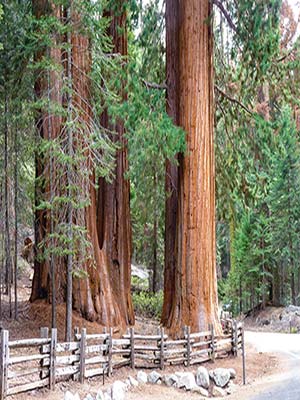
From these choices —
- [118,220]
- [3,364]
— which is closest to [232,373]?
[3,364]

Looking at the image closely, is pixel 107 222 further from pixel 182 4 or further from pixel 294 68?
pixel 294 68

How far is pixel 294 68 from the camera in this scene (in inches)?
590

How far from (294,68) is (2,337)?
11619 mm

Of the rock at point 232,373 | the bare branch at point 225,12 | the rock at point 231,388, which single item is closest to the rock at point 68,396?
the rock at point 231,388

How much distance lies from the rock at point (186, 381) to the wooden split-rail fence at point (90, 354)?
0.85m

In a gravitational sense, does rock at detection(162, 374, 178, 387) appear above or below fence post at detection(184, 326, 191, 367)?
below

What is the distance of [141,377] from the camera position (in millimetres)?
9289

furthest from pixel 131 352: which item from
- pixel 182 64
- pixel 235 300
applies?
pixel 235 300

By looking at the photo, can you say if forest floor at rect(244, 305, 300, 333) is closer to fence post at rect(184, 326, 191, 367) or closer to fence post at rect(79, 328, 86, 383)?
fence post at rect(184, 326, 191, 367)

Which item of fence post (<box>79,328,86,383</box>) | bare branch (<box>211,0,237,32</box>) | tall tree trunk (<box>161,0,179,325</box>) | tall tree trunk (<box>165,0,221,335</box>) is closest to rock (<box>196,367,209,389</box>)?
tall tree trunk (<box>165,0,221,335</box>)

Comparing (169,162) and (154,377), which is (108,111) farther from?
(154,377)

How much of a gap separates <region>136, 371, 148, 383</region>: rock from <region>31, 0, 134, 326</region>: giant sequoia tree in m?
2.14

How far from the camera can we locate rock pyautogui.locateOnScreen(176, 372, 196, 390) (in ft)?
30.2

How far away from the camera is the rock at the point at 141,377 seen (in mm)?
9219
